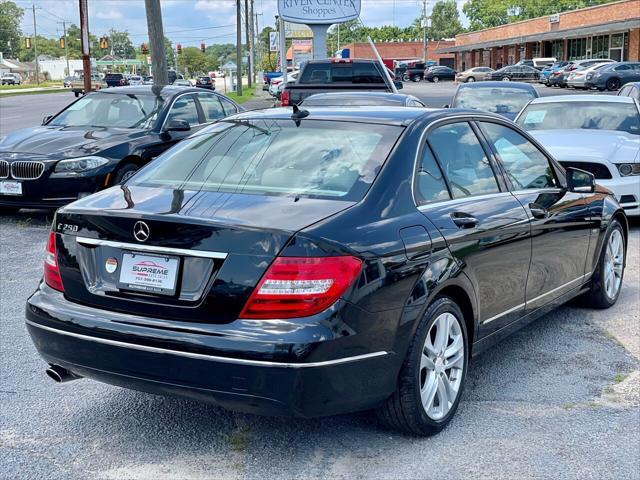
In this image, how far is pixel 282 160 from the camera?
438 centimetres

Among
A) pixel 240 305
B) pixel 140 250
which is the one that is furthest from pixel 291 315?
pixel 140 250

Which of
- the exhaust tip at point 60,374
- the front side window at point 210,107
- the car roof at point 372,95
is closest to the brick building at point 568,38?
the car roof at point 372,95

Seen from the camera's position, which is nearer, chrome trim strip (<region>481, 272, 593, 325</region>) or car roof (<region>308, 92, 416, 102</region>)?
chrome trim strip (<region>481, 272, 593, 325</region>)

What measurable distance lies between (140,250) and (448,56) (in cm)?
12359

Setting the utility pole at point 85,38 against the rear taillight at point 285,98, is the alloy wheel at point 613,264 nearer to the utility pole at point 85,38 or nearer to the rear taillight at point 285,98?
the rear taillight at point 285,98

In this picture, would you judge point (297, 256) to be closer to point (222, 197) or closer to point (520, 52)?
point (222, 197)

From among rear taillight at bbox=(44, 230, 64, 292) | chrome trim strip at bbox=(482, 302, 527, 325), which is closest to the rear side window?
chrome trim strip at bbox=(482, 302, 527, 325)

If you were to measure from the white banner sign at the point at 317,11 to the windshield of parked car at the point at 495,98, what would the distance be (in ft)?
50.3

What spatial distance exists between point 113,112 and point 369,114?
702 cm

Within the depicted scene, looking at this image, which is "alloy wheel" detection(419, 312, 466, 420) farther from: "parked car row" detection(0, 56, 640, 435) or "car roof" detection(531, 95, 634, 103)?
"car roof" detection(531, 95, 634, 103)

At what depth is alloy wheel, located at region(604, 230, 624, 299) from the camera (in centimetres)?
646

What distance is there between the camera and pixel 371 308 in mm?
3656

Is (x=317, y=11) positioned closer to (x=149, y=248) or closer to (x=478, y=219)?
(x=478, y=219)

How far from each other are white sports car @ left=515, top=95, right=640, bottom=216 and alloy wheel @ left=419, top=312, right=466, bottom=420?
18.4 ft
